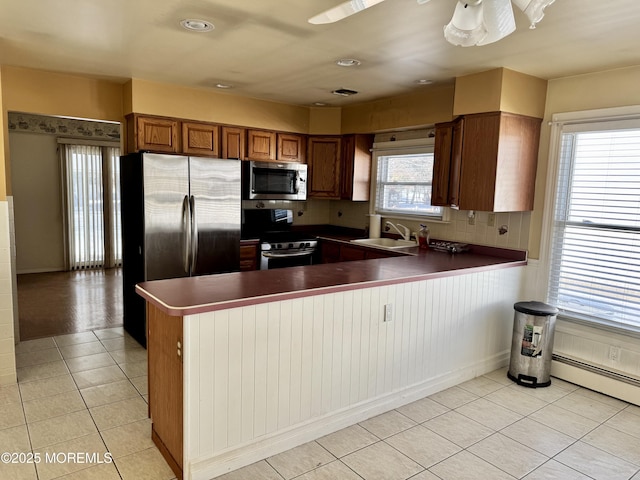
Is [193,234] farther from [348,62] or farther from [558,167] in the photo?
[558,167]

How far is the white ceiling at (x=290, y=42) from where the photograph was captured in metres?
2.39

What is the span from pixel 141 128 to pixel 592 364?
14.4ft

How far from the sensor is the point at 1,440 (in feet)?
8.22

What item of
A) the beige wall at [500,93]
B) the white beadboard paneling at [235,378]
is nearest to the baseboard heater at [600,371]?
the beige wall at [500,93]

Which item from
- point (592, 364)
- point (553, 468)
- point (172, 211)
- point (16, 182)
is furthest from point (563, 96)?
point (16, 182)

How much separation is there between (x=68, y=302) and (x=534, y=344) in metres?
5.16

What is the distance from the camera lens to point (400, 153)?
16.2ft

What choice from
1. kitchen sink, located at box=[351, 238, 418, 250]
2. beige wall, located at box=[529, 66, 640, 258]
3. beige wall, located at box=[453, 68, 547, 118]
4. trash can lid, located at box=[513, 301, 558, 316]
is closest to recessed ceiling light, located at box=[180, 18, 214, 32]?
beige wall, located at box=[453, 68, 547, 118]

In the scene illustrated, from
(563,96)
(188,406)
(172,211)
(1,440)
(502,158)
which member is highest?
(563,96)

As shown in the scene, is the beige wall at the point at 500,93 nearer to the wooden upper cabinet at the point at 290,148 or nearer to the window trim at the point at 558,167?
the window trim at the point at 558,167

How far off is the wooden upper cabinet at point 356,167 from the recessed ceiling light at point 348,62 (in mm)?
1705

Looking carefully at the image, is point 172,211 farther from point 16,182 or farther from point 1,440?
point 16,182

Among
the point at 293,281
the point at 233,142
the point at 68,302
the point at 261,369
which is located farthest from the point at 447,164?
the point at 68,302

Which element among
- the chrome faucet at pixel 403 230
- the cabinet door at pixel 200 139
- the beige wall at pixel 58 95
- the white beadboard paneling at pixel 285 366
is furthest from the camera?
the chrome faucet at pixel 403 230
